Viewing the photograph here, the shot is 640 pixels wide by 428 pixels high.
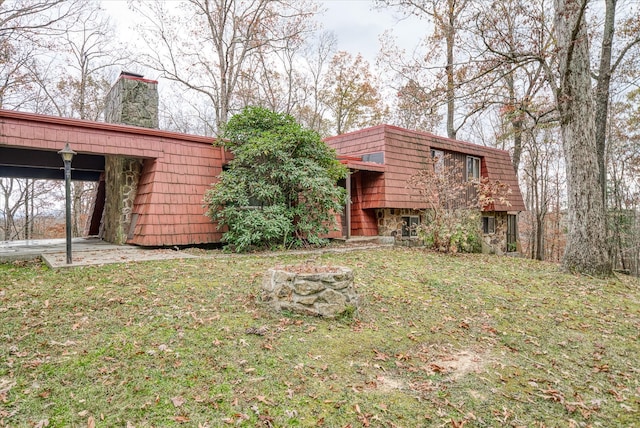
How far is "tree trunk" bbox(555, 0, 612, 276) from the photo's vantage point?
7.43 m

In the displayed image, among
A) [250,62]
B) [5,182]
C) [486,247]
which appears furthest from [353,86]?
[5,182]

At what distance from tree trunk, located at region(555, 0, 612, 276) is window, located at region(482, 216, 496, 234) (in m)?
8.37

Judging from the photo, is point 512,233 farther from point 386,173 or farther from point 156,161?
point 156,161

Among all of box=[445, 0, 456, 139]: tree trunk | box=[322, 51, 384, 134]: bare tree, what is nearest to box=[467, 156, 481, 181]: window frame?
box=[445, 0, 456, 139]: tree trunk

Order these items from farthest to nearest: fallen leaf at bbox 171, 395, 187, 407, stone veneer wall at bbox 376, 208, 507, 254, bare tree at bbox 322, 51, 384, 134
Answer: bare tree at bbox 322, 51, 384, 134 < stone veneer wall at bbox 376, 208, 507, 254 < fallen leaf at bbox 171, 395, 187, 407

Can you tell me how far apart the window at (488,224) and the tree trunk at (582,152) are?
8374mm

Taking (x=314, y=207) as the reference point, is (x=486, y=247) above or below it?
below

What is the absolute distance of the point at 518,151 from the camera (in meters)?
16.8

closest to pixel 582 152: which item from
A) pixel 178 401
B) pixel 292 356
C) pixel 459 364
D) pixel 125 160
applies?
pixel 459 364

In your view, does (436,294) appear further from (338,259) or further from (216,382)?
(216,382)

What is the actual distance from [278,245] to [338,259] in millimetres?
1803

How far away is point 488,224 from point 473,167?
285 centimetres

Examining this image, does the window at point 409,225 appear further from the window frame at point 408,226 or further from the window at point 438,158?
the window at point 438,158

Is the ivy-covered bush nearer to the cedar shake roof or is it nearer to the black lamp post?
the black lamp post
